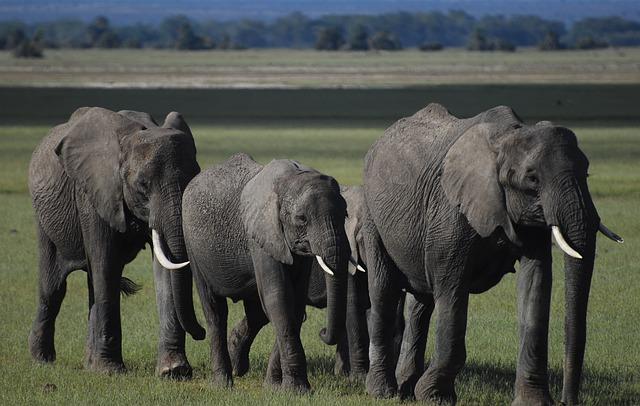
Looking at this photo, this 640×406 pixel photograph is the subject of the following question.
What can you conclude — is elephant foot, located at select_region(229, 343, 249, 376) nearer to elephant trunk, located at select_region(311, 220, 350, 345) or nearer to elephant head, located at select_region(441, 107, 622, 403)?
elephant trunk, located at select_region(311, 220, 350, 345)

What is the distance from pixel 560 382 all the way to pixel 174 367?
10.8 feet

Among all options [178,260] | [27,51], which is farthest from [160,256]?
[27,51]

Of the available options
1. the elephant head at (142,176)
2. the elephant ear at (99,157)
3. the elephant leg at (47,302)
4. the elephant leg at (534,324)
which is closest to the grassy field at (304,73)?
the elephant leg at (47,302)

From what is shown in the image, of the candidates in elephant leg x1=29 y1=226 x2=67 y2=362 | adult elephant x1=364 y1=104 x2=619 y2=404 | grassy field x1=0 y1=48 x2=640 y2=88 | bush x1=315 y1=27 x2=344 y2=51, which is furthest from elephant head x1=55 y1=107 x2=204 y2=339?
bush x1=315 y1=27 x2=344 y2=51

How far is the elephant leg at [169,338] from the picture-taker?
12859 mm

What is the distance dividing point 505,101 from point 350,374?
54219 mm

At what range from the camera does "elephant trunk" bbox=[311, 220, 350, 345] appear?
A: 11.1 metres

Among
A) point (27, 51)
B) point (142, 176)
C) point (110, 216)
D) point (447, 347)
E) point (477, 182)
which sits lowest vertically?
point (27, 51)

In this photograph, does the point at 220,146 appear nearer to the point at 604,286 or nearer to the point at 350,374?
the point at 604,286

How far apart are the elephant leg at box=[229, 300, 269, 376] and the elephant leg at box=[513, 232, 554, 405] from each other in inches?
114

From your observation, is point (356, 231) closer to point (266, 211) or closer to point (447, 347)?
point (266, 211)

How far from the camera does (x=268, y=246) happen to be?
11.6 metres

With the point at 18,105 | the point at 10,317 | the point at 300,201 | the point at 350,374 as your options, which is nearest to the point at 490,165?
the point at 300,201

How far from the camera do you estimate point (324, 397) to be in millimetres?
11312
